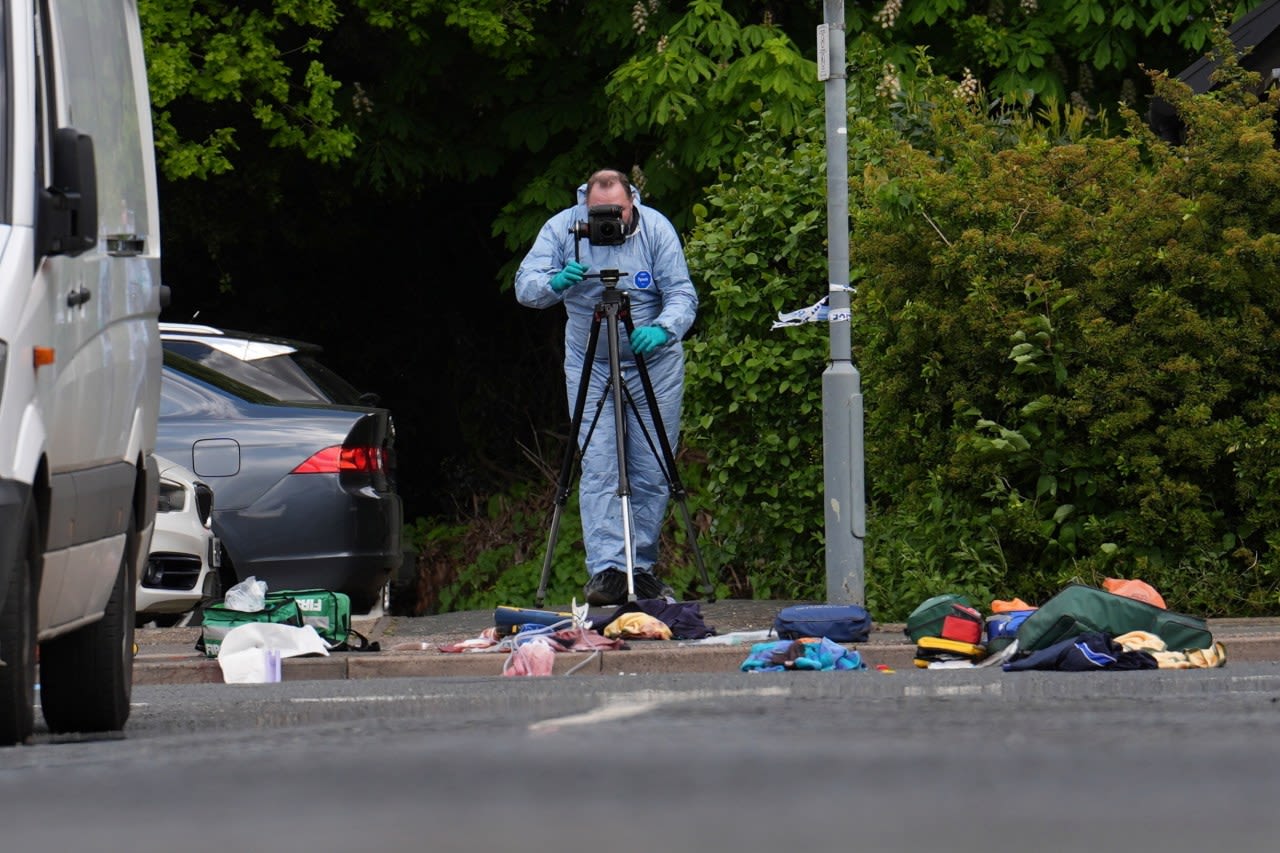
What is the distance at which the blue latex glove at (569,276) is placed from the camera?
38.4 feet

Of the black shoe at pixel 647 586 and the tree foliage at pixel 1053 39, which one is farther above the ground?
the tree foliage at pixel 1053 39

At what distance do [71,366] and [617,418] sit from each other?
17.6ft

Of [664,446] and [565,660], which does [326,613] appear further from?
[664,446]

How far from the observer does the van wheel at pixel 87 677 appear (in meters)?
7.34

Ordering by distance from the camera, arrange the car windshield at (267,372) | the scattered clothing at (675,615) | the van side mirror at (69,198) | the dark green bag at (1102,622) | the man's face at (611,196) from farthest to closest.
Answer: the car windshield at (267,372)
the man's face at (611,196)
the scattered clothing at (675,615)
the dark green bag at (1102,622)
the van side mirror at (69,198)

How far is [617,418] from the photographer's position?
1178 centimetres

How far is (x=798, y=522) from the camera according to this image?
1342 centimetres

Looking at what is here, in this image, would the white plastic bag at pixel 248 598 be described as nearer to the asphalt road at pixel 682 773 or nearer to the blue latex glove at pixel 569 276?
the blue latex glove at pixel 569 276

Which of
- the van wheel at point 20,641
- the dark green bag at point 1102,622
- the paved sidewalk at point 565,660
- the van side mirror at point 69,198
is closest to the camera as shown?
the van wheel at point 20,641

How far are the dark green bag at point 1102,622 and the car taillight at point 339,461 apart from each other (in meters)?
4.29

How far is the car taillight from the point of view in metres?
12.7

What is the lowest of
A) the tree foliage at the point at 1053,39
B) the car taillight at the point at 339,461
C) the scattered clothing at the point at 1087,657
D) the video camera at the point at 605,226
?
the scattered clothing at the point at 1087,657

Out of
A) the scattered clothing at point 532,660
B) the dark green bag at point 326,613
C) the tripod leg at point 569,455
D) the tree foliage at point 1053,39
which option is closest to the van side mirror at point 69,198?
the scattered clothing at point 532,660

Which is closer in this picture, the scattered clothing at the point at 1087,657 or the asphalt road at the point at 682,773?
the asphalt road at the point at 682,773
